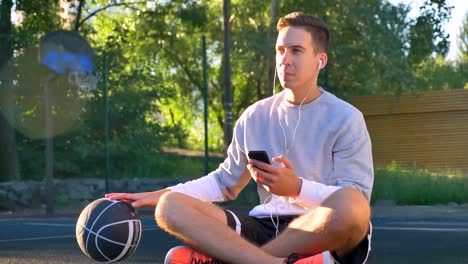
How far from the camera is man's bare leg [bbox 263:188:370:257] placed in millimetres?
5258

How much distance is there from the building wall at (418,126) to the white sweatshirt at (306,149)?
81.5 feet

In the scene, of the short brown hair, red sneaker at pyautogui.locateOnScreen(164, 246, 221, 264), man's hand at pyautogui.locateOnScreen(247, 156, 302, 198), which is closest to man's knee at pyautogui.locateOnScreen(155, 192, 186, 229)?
red sneaker at pyautogui.locateOnScreen(164, 246, 221, 264)

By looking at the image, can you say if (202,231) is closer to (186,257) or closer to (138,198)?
(186,257)

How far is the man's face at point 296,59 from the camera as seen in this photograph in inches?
225

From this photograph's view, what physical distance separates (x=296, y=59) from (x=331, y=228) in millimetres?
992

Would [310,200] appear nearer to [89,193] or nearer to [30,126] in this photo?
[89,193]

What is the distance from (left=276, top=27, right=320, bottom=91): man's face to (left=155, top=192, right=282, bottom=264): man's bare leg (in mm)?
843

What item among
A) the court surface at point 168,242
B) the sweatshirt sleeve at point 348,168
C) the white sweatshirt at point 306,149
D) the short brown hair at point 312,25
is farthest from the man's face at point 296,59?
the court surface at point 168,242

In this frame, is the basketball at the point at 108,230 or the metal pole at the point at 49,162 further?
the metal pole at the point at 49,162

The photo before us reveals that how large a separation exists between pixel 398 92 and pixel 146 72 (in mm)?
7953

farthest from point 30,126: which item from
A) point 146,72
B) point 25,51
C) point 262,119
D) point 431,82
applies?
point 431,82

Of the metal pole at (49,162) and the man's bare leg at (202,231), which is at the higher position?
the man's bare leg at (202,231)

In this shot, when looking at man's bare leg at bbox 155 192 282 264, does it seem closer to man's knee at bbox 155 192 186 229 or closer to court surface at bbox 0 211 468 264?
man's knee at bbox 155 192 186 229

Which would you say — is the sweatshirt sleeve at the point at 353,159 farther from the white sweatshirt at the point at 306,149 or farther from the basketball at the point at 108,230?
the basketball at the point at 108,230
